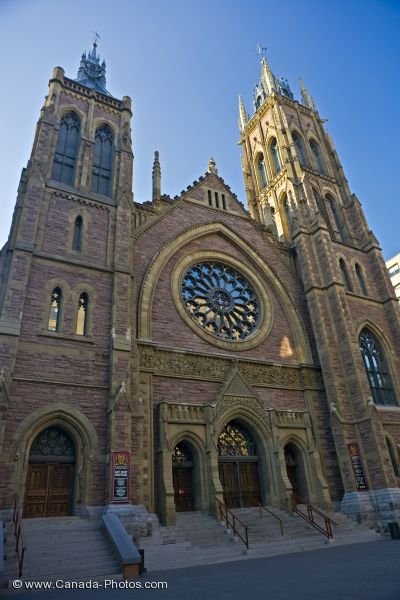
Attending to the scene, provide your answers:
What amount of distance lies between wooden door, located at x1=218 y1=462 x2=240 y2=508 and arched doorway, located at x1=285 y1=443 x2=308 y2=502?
2.88m

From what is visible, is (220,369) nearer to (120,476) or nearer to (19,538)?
(120,476)

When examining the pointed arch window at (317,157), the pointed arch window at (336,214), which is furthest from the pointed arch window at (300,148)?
the pointed arch window at (336,214)

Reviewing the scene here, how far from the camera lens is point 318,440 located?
19.5 meters

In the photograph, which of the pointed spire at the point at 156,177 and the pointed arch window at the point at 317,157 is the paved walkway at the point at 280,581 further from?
the pointed arch window at the point at 317,157

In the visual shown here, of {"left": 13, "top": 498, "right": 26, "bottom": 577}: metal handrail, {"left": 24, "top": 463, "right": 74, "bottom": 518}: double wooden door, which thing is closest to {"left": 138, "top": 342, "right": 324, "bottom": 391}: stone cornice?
{"left": 24, "top": 463, "right": 74, "bottom": 518}: double wooden door

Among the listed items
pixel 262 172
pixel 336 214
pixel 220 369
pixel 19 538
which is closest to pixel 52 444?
pixel 19 538

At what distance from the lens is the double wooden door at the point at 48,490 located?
1300 cm

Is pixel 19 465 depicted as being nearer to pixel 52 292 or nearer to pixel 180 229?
pixel 52 292

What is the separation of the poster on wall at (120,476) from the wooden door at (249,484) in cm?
596

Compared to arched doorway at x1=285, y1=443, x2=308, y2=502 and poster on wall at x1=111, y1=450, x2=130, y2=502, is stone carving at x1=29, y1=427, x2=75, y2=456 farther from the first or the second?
arched doorway at x1=285, y1=443, x2=308, y2=502

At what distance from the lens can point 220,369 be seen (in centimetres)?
1902

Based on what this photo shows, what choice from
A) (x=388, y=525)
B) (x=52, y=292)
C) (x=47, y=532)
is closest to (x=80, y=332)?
(x=52, y=292)

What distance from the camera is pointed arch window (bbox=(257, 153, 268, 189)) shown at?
35219 millimetres

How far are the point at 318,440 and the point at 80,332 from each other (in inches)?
477
